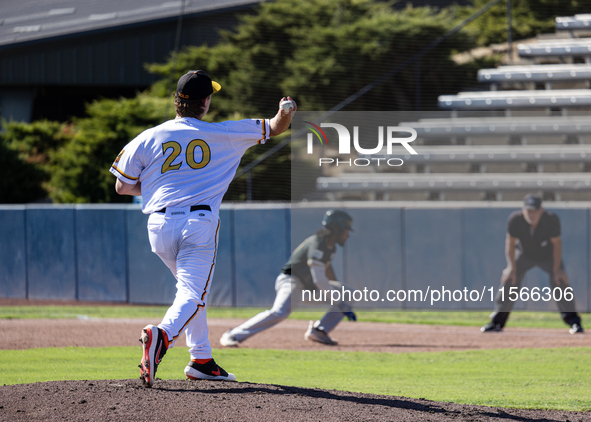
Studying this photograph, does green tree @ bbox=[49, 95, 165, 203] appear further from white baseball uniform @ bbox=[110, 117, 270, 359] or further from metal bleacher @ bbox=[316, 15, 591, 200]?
white baseball uniform @ bbox=[110, 117, 270, 359]

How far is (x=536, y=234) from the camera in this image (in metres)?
7.95

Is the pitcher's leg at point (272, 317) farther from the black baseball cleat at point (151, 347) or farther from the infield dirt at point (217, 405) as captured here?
the black baseball cleat at point (151, 347)

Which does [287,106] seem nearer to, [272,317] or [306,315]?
[272,317]

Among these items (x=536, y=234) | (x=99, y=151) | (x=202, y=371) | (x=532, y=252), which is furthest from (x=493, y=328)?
(x=99, y=151)

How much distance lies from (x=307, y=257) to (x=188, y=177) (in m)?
3.22

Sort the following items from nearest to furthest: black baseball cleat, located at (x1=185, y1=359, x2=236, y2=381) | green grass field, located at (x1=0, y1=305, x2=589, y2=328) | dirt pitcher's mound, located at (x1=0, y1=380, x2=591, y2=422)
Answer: dirt pitcher's mound, located at (x1=0, y1=380, x2=591, y2=422), black baseball cleat, located at (x1=185, y1=359, x2=236, y2=381), green grass field, located at (x1=0, y1=305, x2=589, y2=328)

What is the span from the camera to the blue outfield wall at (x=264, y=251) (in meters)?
9.46

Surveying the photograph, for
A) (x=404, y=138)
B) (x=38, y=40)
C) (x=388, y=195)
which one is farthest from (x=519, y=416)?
(x=38, y=40)

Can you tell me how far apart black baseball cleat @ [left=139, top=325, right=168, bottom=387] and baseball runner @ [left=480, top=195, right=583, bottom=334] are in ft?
17.4

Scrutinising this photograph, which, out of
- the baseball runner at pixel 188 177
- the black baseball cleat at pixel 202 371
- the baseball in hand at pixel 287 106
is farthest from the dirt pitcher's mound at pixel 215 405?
the baseball in hand at pixel 287 106

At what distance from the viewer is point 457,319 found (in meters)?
9.06

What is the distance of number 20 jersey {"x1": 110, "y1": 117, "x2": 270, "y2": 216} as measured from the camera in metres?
3.79

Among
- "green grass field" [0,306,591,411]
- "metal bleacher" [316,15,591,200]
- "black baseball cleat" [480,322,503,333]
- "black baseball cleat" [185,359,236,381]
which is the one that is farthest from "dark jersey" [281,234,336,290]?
"metal bleacher" [316,15,591,200]

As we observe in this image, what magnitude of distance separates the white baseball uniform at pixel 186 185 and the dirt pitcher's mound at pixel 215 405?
0.40 meters
